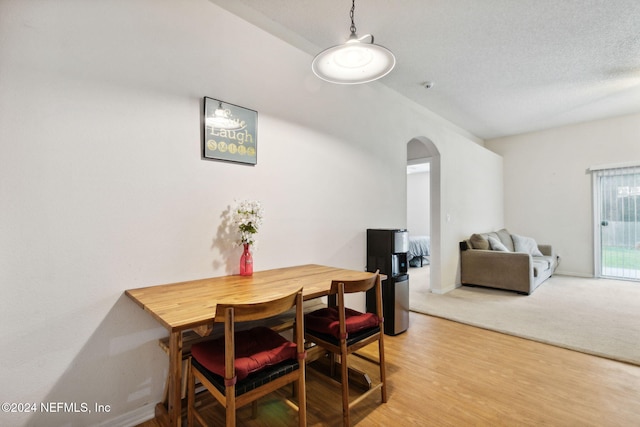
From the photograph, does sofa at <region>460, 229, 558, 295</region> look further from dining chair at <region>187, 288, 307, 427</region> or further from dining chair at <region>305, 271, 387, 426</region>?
dining chair at <region>187, 288, 307, 427</region>

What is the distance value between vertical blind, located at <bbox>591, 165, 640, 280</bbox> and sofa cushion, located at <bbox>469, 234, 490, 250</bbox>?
8.15ft

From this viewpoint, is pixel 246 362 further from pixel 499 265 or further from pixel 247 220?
pixel 499 265

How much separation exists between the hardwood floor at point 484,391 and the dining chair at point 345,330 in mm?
199

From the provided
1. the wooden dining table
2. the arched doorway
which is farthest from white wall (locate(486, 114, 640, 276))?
the wooden dining table

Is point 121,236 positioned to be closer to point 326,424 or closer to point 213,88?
point 213,88

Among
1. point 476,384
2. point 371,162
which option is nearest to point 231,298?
point 476,384

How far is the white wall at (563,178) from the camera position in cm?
532

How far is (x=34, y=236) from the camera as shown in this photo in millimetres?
1430

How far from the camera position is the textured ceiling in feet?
7.66

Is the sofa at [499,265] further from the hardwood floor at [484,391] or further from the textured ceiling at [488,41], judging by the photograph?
the textured ceiling at [488,41]

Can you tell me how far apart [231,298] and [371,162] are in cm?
236

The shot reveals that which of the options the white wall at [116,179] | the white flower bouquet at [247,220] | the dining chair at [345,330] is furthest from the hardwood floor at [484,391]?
the white flower bouquet at [247,220]

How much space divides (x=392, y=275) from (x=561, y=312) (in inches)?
96.0

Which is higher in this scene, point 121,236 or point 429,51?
point 429,51
